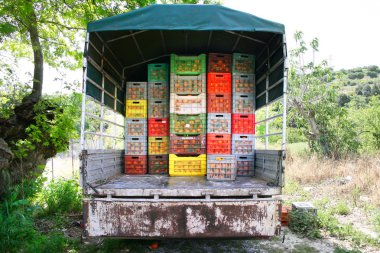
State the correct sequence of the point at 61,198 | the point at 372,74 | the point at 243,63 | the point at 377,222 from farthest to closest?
the point at 372,74 → the point at 61,198 → the point at 377,222 → the point at 243,63

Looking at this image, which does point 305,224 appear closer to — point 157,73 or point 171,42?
point 157,73

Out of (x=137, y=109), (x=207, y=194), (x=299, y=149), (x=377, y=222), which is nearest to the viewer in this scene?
(x=207, y=194)

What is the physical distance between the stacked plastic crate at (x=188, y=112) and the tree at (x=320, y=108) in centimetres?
890

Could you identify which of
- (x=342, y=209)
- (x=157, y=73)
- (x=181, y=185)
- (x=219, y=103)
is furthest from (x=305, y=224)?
(x=157, y=73)

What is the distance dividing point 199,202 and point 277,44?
9.85 ft

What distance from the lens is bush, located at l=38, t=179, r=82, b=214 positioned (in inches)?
271

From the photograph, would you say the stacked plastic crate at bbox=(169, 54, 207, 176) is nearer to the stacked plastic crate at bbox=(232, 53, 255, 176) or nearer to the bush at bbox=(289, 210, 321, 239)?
the stacked plastic crate at bbox=(232, 53, 255, 176)

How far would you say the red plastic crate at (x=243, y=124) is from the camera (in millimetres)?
5437

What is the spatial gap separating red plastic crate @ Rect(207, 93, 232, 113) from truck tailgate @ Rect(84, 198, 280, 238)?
89.1 inches

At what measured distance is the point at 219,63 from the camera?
5.70 meters

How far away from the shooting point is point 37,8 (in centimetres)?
788

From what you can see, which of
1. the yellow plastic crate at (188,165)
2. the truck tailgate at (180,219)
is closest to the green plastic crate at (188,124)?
the yellow plastic crate at (188,165)

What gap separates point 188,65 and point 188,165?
188 cm

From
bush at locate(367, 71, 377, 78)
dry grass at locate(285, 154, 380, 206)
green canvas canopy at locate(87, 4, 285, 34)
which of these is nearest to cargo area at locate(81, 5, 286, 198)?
green canvas canopy at locate(87, 4, 285, 34)
